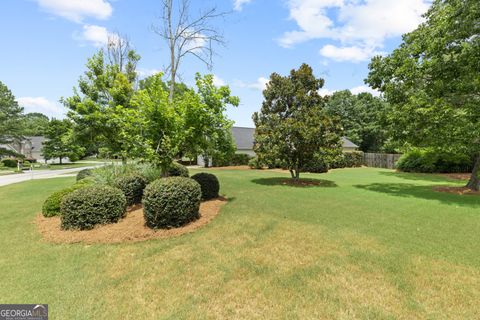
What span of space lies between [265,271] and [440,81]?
41.7 feet

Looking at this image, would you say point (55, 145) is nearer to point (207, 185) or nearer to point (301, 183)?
point (207, 185)

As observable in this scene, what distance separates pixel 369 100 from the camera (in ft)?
145

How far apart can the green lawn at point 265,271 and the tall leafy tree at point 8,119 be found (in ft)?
116

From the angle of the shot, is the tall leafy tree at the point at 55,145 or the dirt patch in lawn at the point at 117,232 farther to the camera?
the tall leafy tree at the point at 55,145

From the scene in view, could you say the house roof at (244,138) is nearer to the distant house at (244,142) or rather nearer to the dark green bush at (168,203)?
the distant house at (244,142)

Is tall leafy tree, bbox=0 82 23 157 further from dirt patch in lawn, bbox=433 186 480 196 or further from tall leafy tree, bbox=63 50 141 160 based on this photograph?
dirt patch in lawn, bbox=433 186 480 196

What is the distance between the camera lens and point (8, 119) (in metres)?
33.7

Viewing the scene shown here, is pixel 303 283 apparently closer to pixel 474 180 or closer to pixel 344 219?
pixel 344 219

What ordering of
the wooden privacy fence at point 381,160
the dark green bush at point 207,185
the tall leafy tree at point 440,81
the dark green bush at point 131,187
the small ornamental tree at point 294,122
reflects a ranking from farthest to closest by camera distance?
the wooden privacy fence at point 381,160, the small ornamental tree at point 294,122, the tall leafy tree at point 440,81, the dark green bush at point 207,185, the dark green bush at point 131,187

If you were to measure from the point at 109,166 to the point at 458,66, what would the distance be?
16.3 m

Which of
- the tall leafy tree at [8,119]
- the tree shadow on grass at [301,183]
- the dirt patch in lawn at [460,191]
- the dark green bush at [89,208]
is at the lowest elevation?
the dirt patch in lawn at [460,191]

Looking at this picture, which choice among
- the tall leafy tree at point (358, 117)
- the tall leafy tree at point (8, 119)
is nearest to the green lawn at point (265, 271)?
the tall leafy tree at point (8, 119)

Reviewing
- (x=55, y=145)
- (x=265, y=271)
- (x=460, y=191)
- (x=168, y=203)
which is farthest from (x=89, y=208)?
(x=55, y=145)

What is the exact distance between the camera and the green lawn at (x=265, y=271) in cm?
318
